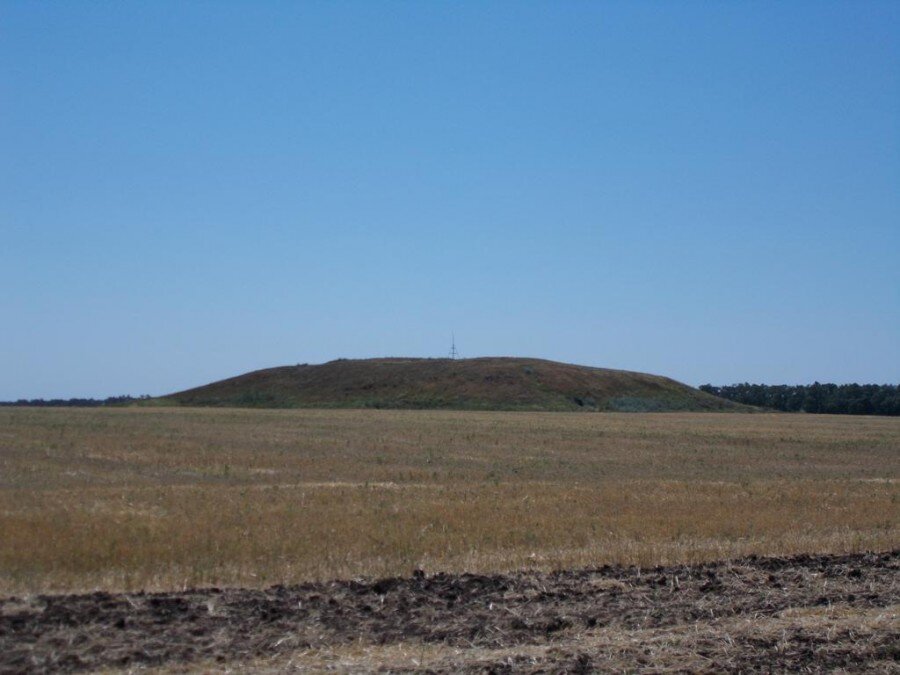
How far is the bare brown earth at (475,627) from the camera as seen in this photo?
7.89m

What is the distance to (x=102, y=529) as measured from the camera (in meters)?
13.8

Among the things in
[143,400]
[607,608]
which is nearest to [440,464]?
[607,608]

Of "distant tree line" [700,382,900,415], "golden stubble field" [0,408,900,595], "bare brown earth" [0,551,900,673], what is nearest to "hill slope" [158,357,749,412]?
"distant tree line" [700,382,900,415]

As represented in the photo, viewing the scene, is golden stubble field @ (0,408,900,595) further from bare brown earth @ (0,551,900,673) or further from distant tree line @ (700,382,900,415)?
distant tree line @ (700,382,900,415)

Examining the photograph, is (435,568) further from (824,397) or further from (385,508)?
(824,397)

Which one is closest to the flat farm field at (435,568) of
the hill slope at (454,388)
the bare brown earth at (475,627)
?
the bare brown earth at (475,627)

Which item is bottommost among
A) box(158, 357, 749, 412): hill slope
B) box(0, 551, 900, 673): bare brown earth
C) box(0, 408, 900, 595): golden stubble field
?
box(0, 551, 900, 673): bare brown earth

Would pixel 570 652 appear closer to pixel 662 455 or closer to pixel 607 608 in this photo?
pixel 607 608

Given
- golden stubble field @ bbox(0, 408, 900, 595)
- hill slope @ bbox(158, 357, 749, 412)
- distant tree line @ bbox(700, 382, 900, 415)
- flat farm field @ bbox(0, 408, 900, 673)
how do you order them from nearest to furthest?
flat farm field @ bbox(0, 408, 900, 673) < golden stubble field @ bbox(0, 408, 900, 595) < hill slope @ bbox(158, 357, 749, 412) < distant tree line @ bbox(700, 382, 900, 415)

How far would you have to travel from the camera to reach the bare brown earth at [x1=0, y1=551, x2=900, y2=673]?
25.9ft

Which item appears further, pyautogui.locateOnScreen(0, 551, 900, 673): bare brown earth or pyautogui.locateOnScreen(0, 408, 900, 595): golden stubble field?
pyautogui.locateOnScreen(0, 408, 900, 595): golden stubble field

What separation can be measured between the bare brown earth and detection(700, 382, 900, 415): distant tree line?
109175 millimetres

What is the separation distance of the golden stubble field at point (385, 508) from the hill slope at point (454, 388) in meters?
59.1

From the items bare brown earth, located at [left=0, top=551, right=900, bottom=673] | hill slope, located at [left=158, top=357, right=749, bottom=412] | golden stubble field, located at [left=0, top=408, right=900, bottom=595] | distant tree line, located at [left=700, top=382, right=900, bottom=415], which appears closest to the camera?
bare brown earth, located at [left=0, top=551, right=900, bottom=673]
